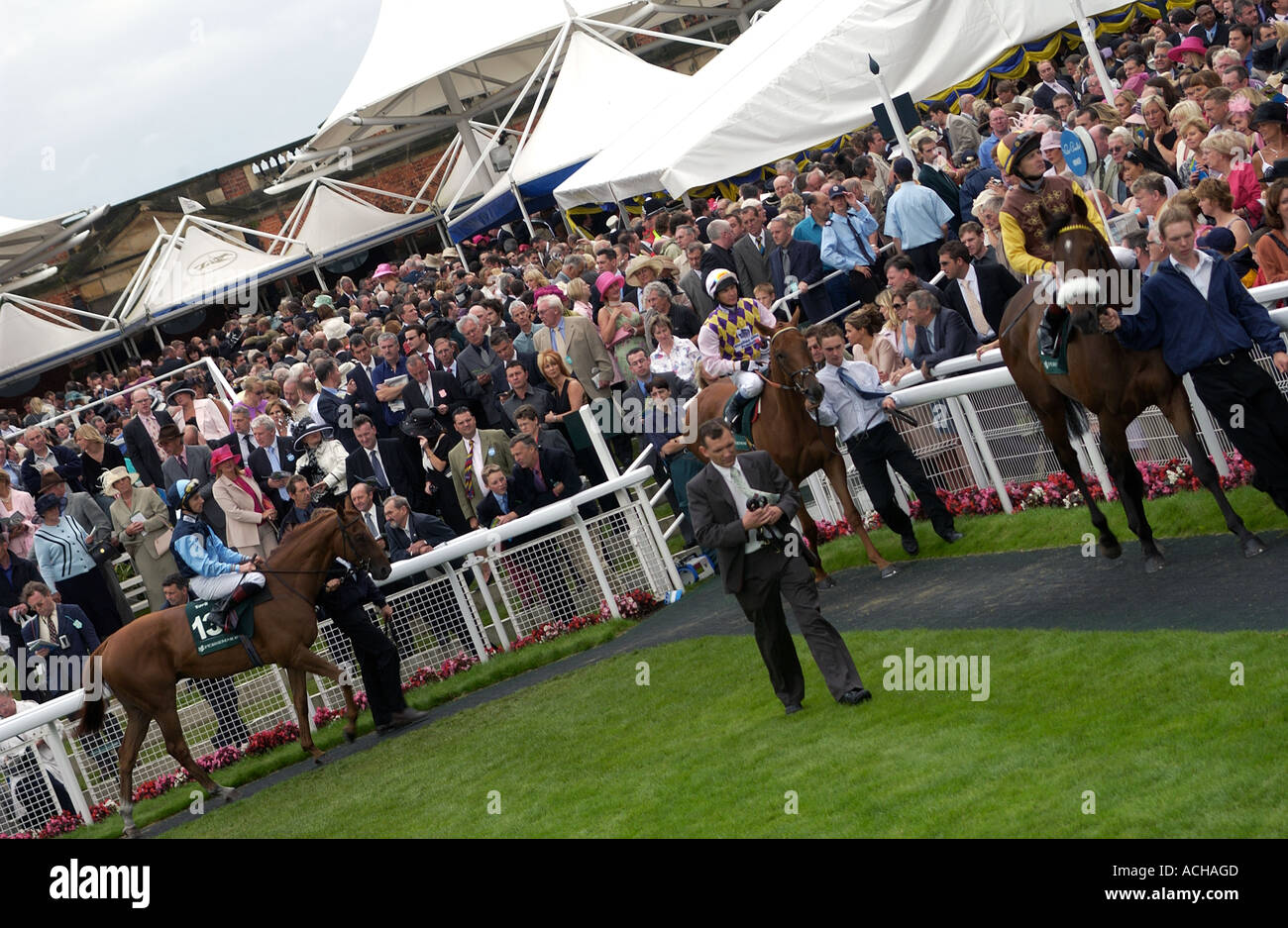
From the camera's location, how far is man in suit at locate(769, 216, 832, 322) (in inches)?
563

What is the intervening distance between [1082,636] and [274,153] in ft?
128

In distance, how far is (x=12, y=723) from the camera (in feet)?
39.2

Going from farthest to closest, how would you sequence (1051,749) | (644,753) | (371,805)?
(371,805) < (644,753) < (1051,749)

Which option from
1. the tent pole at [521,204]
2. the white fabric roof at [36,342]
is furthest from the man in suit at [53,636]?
the white fabric roof at [36,342]

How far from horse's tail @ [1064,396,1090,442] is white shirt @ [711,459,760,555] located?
99.0 inches

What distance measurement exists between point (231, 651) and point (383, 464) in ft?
11.0

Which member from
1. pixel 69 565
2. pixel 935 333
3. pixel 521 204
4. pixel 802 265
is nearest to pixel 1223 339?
pixel 935 333

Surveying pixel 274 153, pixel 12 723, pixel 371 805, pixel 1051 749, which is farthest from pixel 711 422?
pixel 274 153

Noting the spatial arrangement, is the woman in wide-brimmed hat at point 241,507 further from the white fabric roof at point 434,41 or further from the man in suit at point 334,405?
the white fabric roof at point 434,41

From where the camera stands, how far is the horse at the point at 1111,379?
860cm

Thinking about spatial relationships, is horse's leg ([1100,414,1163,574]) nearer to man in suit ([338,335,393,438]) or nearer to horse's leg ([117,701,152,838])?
horse's leg ([117,701,152,838])

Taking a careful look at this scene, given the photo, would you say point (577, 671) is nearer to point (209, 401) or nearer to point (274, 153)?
point (209, 401)

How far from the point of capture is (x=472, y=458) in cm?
1413

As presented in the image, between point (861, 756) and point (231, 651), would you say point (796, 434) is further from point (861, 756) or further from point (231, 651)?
point (231, 651)
